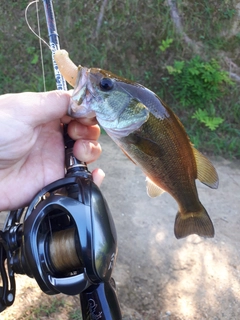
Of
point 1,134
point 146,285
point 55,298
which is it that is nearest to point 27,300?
point 55,298

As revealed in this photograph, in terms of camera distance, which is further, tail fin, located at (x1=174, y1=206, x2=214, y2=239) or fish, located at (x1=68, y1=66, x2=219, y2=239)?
tail fin, located at (x1=174, y1=206, x2=214, y2=239)

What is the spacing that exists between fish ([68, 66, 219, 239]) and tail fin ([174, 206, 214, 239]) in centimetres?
22

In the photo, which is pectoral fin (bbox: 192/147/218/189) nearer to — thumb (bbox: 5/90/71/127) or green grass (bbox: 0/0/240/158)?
thumb (bbox: 5/90/71/127)

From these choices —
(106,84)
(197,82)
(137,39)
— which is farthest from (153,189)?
(137,39)

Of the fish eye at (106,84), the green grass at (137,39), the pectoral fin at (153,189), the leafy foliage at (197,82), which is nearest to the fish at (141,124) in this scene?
the fish eye at (106,84)

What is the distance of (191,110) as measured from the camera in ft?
15.7

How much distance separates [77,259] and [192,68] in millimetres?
3943

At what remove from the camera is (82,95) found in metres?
1.50

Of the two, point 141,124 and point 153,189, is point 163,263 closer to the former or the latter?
point 153,189

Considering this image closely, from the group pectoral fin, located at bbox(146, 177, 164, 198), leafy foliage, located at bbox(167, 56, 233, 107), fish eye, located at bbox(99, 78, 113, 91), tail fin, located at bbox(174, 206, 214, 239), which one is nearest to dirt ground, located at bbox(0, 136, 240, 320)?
tail fin, located at bbox(174, 206, 214, 239)

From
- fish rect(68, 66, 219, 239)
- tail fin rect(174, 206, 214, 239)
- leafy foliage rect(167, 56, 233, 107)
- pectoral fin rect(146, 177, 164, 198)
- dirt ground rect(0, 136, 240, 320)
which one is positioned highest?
fish rect(68, 66, 219, 239)

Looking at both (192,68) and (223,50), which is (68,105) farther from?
(223,50)

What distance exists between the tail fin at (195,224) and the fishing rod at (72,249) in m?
0.66

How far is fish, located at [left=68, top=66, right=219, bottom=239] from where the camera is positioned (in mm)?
1517
